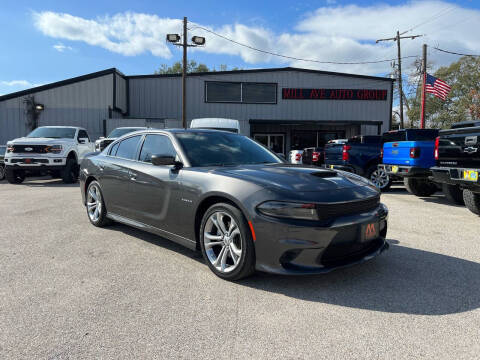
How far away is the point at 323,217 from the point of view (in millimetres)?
2922

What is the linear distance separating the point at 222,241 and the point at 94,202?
3.01m

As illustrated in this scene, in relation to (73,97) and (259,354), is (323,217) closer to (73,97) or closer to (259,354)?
(259,354)

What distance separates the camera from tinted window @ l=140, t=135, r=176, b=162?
413 centimetres

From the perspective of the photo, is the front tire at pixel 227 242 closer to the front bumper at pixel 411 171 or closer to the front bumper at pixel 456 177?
the front bumper at pixel 456 177

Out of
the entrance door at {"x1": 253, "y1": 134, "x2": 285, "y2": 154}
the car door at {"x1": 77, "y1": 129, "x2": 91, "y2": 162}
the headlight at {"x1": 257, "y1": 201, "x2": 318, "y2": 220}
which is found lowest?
the headlight at {"x1": 257, "y1": 201, "x2": 318, "y2": 220}

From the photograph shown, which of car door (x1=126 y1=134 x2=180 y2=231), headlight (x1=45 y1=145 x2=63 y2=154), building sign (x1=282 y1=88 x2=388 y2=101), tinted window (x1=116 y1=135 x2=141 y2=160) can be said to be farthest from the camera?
building sign (x1=282 y1=88 x2=388 y2=101)

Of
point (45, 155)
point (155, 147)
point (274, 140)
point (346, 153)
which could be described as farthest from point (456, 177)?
point (274, 140)

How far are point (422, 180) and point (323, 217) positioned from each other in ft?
22.8

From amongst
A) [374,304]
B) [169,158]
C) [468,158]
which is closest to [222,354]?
[374,304]

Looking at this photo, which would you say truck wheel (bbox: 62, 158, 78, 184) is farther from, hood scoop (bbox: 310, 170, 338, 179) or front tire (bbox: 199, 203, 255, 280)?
hood scoop (bbox: 310, 170, 338, 179)

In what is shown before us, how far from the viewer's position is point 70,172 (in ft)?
38.5

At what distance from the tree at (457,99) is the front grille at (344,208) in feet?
161

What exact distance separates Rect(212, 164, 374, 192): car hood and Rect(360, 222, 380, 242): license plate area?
39 cm

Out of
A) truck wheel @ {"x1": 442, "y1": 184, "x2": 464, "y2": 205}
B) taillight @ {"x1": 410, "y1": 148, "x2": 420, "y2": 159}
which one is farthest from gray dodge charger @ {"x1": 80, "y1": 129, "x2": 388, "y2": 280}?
taillight @ {"x1": 410, "y1": 148, "x2": 420, "y2": 159}
